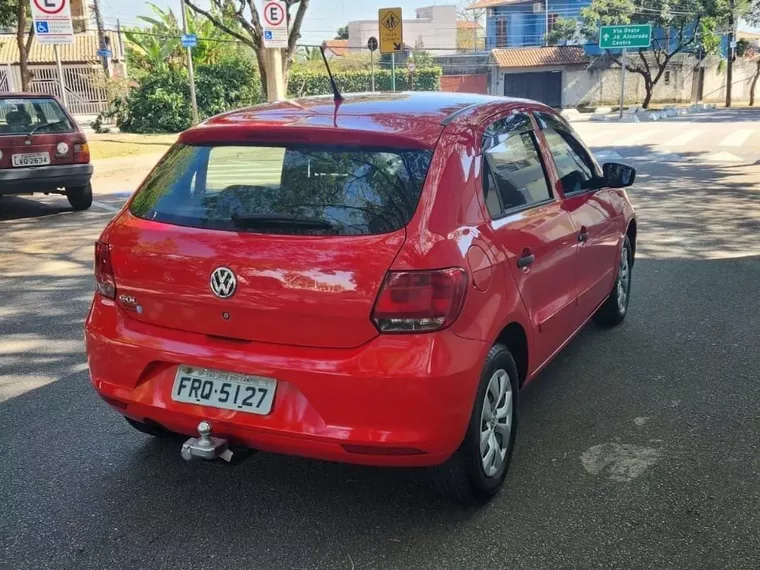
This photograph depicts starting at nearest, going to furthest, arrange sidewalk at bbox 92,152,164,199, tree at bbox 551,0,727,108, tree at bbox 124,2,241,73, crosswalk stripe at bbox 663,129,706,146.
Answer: sidewalk at bbox 92,152,164,199 → crosswalk stripe at bbox 663,129,706,146 → tree at bbox 124,2,241,73 → tree at bbox 551,0,727,108

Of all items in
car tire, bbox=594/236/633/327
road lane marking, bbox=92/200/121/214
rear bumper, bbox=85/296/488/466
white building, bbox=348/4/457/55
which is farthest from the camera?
white building, bbox=348/4/457/55

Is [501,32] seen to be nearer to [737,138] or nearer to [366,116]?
[737,138]

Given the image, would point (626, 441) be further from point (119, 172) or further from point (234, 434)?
point (119, 172)

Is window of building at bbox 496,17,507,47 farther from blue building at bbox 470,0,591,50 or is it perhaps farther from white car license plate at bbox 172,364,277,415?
white car license plate at bbox 172,364,277,415

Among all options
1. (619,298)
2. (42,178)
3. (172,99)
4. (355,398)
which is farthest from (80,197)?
(172,99)

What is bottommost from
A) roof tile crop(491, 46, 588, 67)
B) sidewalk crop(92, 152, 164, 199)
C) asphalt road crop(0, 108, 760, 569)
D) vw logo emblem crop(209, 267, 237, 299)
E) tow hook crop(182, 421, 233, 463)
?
asphalt road crop(0, 108, 760, 569)

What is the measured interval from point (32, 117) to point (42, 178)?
0.84 m

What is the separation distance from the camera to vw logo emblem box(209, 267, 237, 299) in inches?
115

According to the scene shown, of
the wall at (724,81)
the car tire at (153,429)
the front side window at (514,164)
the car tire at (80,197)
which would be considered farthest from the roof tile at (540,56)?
the car tire at (153,429)

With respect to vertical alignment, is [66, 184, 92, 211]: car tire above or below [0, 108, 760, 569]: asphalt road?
above

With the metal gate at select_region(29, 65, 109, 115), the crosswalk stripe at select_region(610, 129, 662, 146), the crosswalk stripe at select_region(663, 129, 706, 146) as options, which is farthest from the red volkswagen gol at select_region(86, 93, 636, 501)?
the metal gate at select_region(29, 65, 109, 115)

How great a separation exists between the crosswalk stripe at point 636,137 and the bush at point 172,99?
12.3 meters

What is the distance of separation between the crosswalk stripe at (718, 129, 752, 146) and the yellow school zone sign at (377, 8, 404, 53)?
30.0 ft

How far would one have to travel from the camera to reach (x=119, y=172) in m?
15.2
